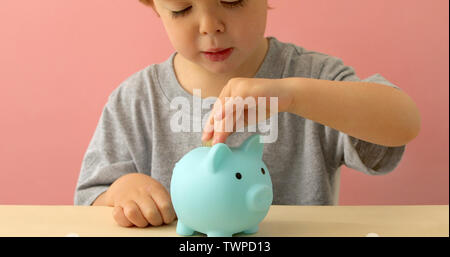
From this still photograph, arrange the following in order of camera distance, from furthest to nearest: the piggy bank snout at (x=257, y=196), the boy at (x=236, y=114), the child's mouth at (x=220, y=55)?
the child's mouth at (x=220, y=55)
the boy at (x=236, y=114)
the piggy bank snout at (x=257, y=196)

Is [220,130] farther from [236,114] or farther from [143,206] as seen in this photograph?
[143,206]

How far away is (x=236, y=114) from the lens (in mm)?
479

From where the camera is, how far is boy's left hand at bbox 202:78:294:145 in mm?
477

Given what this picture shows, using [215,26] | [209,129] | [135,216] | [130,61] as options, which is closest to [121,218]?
[135,216]

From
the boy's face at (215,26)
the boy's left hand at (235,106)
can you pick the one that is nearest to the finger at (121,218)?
the boy's left hand at (235,106)

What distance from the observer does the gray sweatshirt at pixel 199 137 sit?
788 millimetres

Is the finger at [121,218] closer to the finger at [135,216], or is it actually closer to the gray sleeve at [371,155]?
the finger at [135,216]

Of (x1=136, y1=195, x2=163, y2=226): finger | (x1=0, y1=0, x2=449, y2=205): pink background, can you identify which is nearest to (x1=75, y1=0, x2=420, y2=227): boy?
(x1=136, y1=195, x2=163, y2=226): finger

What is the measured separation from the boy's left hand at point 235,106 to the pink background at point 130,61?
74 centimetres

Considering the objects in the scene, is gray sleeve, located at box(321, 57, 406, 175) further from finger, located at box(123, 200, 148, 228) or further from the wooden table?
finger, located at box(123, 200, 148, 228)

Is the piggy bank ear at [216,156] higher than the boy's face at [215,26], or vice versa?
the boy's face at [215,26]

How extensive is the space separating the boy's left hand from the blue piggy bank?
23 mm
